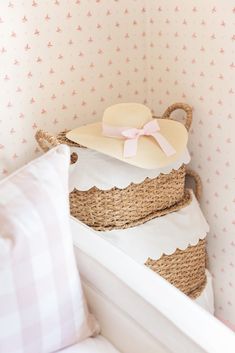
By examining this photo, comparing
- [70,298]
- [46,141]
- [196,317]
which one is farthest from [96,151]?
[196,317]

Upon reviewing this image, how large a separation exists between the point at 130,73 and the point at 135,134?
1.31 ft

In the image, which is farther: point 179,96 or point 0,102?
point 179,96

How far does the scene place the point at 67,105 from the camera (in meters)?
1.85

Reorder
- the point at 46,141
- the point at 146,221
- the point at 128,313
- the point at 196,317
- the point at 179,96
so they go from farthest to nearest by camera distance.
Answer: the point at 179,96 < the point at 146,221 < the point at 46,141 < the point at 128,313 < the point at 196,317

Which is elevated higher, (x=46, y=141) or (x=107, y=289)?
(x=46, y=141)

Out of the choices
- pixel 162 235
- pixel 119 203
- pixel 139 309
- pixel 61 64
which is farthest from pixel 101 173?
pixel 139 309

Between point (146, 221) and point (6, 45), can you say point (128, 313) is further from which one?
point (6, 45)

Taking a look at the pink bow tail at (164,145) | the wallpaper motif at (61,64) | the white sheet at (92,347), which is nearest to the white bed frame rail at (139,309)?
the white sheet at (92,347)

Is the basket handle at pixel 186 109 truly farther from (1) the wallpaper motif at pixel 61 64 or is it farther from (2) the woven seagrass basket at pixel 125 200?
(1) the wallpaper motif at pixel 61 64

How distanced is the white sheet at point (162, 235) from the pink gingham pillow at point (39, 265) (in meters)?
0.36

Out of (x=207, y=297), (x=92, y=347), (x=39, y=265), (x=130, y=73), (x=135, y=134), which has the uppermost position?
(x=130, y=73)

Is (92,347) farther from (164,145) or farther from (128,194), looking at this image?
(164,145)

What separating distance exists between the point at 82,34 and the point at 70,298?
2.95 ft

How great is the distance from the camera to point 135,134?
166 cm
